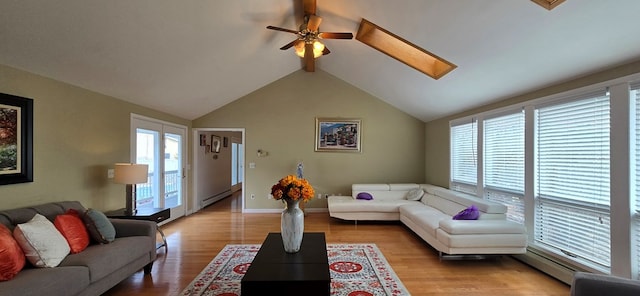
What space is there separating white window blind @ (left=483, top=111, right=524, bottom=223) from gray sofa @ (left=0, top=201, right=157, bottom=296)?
468 centimetres

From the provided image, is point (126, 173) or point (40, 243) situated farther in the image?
point (126, 173)

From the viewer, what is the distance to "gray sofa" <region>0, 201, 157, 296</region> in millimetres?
1806

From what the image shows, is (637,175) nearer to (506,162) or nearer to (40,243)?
(506,162)

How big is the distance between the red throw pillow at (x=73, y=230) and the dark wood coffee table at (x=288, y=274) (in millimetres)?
1621

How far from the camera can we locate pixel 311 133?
6.24 meters

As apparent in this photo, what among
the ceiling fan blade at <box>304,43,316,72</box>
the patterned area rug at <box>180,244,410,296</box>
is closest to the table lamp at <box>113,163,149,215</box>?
the patterned area rug at <box>180,244,410,296</box>

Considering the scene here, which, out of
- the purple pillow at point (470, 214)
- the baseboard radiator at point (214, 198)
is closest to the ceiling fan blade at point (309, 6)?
the purple pillow at point (470, 214)

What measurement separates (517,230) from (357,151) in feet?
11.6

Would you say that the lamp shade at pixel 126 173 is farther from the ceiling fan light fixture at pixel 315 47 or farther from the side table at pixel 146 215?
the ceiling fan light fixture at pixel 315 47

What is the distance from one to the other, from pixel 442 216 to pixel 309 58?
11.7 ft

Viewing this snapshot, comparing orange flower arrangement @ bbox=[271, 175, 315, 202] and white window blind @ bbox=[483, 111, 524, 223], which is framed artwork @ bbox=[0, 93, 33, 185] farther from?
white window blind @ bbox=[483, 111, 524, 223]

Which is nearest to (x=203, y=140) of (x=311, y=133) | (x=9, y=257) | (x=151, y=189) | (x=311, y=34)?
(x=151, y=189)

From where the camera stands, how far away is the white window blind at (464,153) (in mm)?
4656

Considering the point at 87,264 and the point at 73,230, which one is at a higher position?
the point at 73,230
